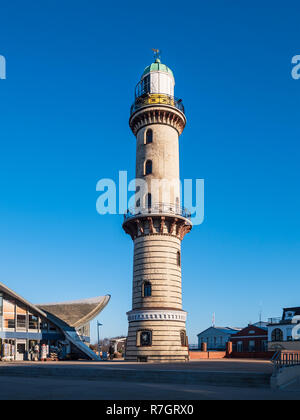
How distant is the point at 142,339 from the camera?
36156 mm

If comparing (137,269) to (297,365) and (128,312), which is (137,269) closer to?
(128,312)

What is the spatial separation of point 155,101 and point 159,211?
34.8 ft

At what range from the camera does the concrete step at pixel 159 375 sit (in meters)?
19.7

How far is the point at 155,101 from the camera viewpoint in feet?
135

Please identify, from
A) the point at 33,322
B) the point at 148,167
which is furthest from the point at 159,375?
the point at 33,322

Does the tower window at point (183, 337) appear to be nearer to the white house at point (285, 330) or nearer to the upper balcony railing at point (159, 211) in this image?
the upper balcony railing at point (159, 211)

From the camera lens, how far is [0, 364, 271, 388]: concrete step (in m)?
19.7

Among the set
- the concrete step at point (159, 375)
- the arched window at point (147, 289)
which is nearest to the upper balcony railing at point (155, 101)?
the arched window at point (147, 289)

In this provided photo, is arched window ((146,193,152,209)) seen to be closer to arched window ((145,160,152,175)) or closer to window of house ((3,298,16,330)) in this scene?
arched window ((145,160,152,175))

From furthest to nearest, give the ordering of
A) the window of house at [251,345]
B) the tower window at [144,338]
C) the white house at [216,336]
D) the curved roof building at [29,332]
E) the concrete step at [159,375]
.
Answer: the white house at [216,336], the window of house at [251,345], the curved roof building at [29,332], the tower window at [144,338], the concrete step at [159,375]

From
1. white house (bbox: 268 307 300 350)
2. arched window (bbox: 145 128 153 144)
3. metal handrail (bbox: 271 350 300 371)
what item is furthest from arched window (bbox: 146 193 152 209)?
white house (bbox: 268 307 300 350)
